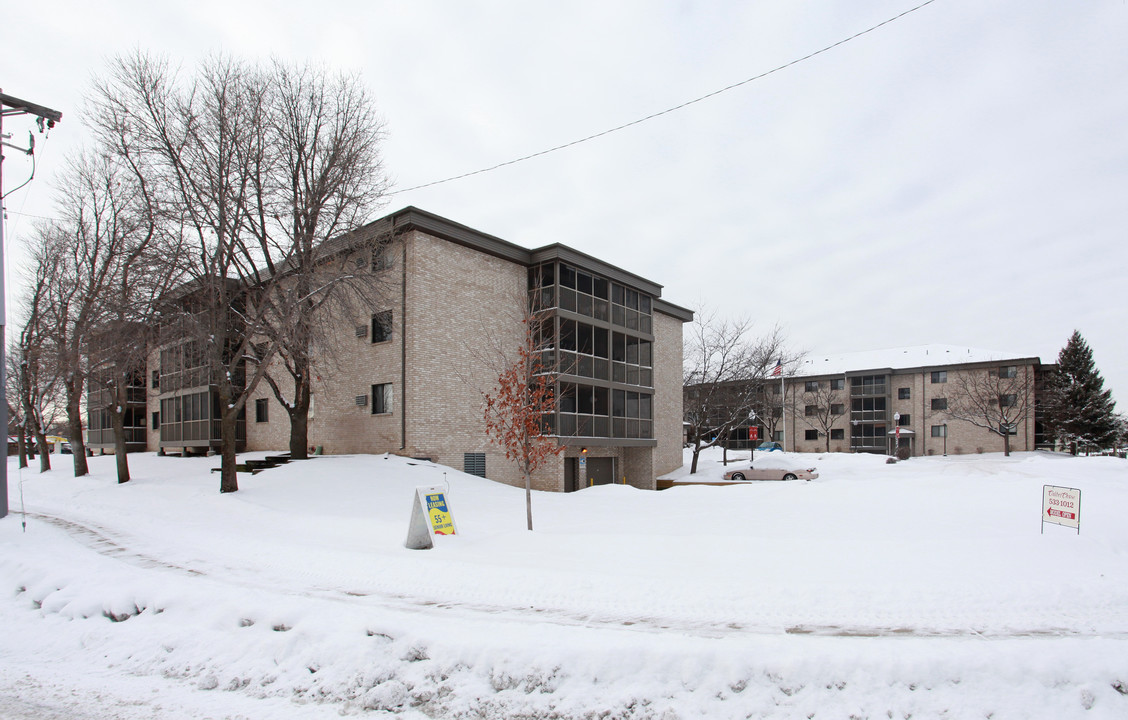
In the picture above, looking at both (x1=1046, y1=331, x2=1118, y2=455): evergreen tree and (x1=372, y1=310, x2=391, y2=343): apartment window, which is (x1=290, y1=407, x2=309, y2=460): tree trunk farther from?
(x1=1046, y1=331, x2=1118, y2=455): evergreen tree

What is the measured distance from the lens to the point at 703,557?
993 cm

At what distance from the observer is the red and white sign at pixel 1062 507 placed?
10.9 metres

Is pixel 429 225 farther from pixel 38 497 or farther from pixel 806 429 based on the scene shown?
pixel 806 429

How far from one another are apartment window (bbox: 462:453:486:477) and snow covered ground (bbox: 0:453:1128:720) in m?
8.62

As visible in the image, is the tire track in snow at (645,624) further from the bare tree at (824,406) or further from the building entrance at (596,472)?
the bare tree at (824,406)

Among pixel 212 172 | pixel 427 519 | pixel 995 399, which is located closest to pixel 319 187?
pixel 212 172

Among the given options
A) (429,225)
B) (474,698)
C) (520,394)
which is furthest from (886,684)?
(429,225)

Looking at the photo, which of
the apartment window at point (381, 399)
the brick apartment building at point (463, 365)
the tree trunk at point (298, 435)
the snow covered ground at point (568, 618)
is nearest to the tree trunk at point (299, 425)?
the tree trunk at point (298, 435)

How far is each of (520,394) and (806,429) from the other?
59287mm

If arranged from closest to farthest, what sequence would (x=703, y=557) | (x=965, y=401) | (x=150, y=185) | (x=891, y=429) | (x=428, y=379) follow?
(x=703, y=557) < (x=150, y=185) < (x=428, y=379) < (x=965, y=401) < (x=891, y=429)

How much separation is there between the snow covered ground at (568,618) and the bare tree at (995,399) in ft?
142

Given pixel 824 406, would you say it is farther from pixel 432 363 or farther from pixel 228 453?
pixel 228 453

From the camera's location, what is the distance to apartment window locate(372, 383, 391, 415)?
74.2 feet

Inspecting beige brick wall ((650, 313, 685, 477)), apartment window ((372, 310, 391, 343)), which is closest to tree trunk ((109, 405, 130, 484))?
apartment window ((372, 310, 391, 343))
